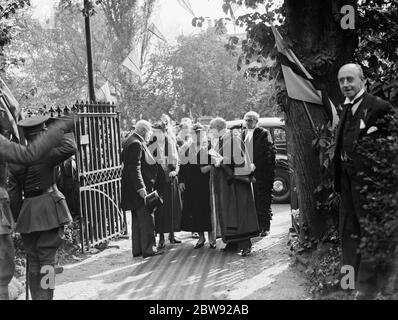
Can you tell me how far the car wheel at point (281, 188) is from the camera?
1444 cm

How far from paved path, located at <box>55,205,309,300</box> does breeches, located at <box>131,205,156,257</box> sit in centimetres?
17

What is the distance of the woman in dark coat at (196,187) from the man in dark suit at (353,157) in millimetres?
4022

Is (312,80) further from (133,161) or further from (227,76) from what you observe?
(227,76)

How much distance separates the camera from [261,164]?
32.4ft

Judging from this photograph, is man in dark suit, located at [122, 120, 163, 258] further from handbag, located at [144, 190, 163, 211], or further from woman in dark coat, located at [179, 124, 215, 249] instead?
woman in dark coat, located at [179, 124, 215, 249]

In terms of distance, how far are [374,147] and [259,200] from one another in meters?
5.12

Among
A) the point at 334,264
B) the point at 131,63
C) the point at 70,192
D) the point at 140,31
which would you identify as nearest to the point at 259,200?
the point at 70,192

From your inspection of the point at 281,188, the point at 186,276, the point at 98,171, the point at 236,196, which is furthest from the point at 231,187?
the point at 281,188

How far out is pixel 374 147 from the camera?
4.90 meters

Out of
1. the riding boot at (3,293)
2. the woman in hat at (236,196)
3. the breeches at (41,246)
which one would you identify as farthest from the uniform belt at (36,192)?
the woman in hat at (236,196)

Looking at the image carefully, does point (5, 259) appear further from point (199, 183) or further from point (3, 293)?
point (199, 183)

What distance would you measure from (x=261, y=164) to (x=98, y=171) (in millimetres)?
2906

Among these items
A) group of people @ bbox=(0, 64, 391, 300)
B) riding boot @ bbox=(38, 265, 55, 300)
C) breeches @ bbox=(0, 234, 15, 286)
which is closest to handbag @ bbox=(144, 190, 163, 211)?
group of people @ bbox=(0, 64, 391, 300)

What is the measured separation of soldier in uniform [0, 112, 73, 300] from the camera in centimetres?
508
